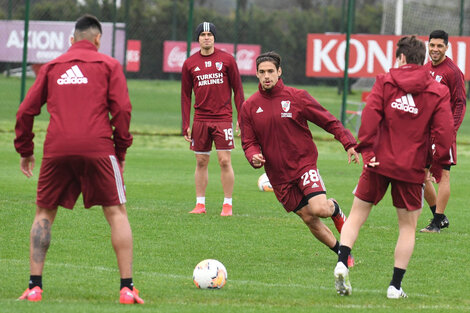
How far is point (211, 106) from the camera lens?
1175cm

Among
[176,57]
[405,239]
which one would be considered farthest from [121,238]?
[176,57]

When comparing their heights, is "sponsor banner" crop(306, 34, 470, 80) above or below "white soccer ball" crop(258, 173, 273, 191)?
above

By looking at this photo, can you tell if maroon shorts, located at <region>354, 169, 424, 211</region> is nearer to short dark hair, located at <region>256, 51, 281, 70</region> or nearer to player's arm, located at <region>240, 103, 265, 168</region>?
player's arm, located at <region>240, 103, 265, 168</region>

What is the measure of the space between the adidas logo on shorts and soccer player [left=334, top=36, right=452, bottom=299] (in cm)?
212

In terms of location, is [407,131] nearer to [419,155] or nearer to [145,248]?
[419,155]

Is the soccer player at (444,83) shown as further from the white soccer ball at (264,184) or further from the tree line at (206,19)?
the tree line at (206,19)

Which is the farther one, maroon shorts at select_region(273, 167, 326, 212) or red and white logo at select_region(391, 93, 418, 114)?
maroon shorts at select_region(273, 167, 326, 212)

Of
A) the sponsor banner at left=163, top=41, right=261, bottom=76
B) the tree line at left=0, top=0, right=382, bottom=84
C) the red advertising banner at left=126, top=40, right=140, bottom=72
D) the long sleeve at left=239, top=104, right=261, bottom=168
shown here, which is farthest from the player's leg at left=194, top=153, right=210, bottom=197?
the sponsor banner at left=163, top=41, right=261, bottom=76

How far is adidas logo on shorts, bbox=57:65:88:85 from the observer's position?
643cm

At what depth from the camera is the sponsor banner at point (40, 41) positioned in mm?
23891

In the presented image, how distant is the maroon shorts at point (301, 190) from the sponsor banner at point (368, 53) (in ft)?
46.9

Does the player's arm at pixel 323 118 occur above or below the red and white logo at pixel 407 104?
below

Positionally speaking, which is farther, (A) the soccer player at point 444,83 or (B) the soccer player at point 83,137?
(A) the soccer player at point 444,83

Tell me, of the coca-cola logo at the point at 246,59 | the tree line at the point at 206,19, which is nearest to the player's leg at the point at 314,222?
the tree line at the point at 206,19
